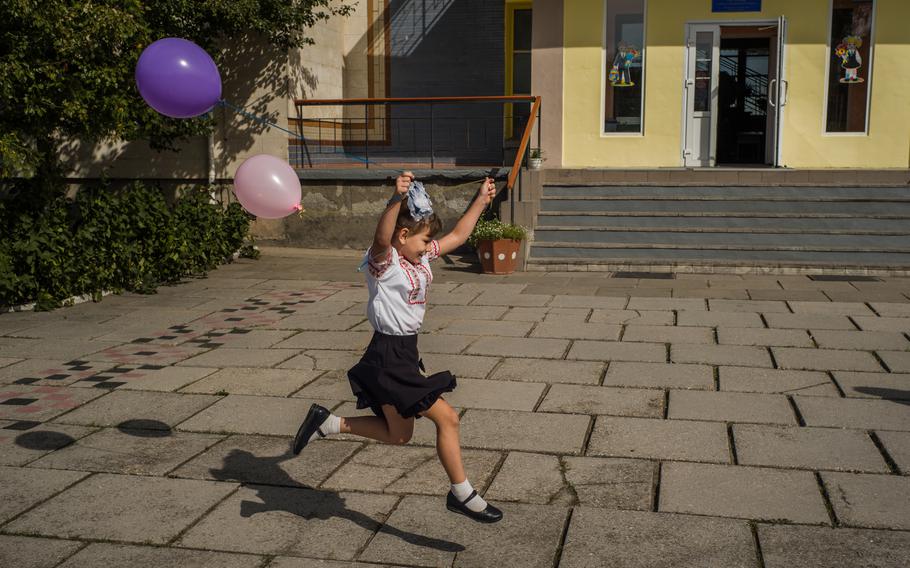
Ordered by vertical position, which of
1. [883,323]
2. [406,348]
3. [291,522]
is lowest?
[291,522]

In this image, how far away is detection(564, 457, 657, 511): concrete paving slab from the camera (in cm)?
433

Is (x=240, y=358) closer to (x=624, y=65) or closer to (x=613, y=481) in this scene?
(x=613, y=481)

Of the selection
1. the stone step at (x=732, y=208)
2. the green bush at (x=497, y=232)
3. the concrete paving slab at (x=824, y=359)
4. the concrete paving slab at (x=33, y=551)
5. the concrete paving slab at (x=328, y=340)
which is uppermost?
the stone step at (x=732, y=208)

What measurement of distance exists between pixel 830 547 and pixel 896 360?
12.1 feet

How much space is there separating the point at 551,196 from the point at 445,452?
33.0 feet

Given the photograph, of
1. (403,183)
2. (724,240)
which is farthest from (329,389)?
(724,240)

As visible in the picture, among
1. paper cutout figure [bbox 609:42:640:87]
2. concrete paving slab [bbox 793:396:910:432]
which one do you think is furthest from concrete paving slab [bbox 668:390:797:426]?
paper cutout figure [bbox 609:42:640:87]

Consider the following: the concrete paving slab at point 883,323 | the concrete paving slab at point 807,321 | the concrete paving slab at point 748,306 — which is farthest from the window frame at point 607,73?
the concrete paving slab at point 883,323

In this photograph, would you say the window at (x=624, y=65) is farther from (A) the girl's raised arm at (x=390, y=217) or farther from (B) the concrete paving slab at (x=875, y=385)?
(A) the girl's raised arm at (x=390, y=217)

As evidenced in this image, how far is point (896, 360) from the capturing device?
695cm

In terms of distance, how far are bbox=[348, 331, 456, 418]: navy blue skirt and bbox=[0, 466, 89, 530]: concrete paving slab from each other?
5.65 feet

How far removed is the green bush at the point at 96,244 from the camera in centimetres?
957

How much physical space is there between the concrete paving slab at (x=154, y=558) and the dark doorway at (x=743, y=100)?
14.2 metres

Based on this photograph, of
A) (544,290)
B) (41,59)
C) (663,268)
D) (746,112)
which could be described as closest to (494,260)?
(544,290)
